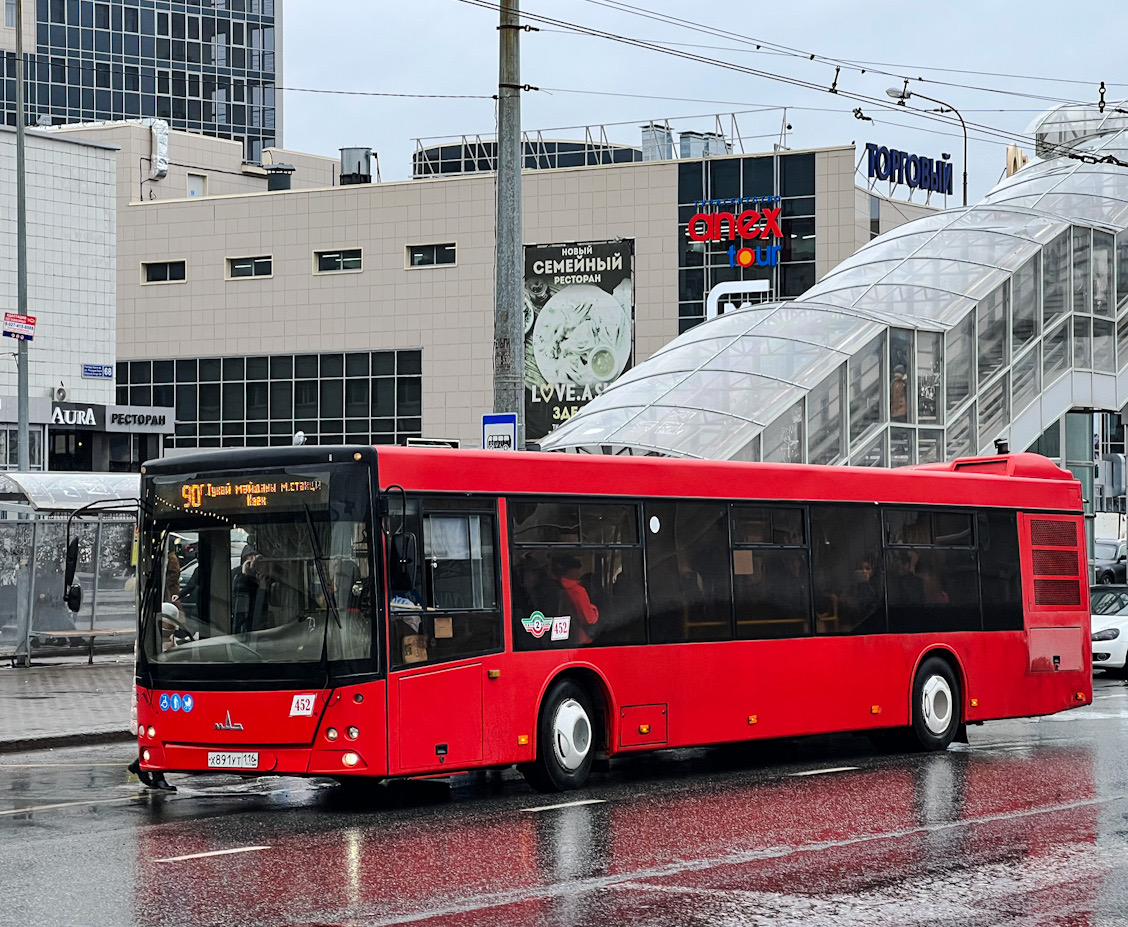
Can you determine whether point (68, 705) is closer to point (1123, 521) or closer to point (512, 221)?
point (512, 221)

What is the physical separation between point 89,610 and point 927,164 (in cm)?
4916

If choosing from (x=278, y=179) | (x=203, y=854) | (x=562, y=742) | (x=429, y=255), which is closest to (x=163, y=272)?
(x=278, y=179)

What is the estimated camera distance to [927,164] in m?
68.8

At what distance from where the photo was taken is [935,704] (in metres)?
16.7

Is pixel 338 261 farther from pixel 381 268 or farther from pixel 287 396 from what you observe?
pixel 287 396

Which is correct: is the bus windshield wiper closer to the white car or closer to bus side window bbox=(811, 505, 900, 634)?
bus side window bbox=(811, 505, 900, 634)

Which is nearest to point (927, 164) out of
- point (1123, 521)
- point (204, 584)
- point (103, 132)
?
point (1123, 521)

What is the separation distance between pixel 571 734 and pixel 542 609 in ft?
3.08

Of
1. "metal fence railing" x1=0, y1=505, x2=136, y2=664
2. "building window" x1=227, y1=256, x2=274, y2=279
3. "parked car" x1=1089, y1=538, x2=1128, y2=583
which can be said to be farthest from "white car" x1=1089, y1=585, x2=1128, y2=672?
"building window" x1=227, y1=256, x2=274, y2=279

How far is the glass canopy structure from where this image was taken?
108 ft

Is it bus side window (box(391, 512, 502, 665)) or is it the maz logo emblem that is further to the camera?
bus side window (box(391, 512, 502, 665))

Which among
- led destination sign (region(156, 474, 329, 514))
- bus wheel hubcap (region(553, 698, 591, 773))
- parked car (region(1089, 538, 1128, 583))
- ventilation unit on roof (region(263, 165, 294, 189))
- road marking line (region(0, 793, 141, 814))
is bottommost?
parked car (region(1089, 538, 1128, 583))

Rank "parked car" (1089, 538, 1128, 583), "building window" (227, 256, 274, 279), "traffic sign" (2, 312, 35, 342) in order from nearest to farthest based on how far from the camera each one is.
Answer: "traffic sign" (2, 312, 35, 342), "parked car" (1089, 538, 1128, 583), "building window" (227, 256, 274, 279)

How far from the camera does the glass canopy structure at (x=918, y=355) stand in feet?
108
